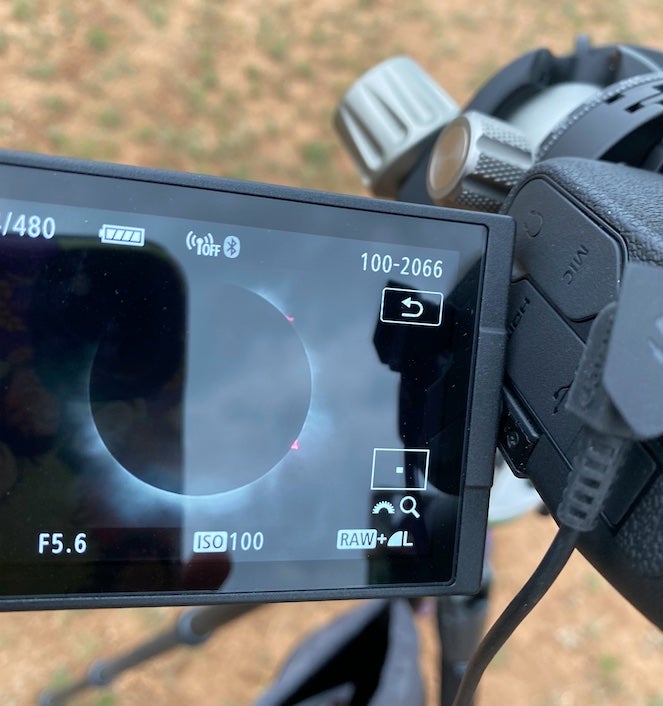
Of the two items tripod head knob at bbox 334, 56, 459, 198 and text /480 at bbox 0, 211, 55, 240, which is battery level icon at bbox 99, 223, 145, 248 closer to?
text /480 at bbox 0, 211, 55, 240

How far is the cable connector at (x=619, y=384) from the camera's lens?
12.3 inches

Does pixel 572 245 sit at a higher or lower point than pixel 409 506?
higher

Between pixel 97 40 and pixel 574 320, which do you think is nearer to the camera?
pixel 574 320

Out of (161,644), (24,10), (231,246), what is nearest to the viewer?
(231,246)

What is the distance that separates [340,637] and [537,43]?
4.14 feet

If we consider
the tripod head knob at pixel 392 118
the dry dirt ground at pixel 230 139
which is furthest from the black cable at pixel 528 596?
the dry dirt ground at pixel 230 139

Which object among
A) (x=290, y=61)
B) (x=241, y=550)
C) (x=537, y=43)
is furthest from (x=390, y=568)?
(x=537, y=43)

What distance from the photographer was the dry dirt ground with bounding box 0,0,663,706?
1.05 m

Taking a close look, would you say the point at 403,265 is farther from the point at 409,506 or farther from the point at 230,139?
the point at 230,139

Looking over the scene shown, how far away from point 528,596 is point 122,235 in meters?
0.30

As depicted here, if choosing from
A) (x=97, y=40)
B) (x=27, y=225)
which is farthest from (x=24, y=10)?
(x=27, y=225)

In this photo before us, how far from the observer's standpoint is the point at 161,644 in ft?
2.84

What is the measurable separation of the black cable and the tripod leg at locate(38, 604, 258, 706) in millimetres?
414

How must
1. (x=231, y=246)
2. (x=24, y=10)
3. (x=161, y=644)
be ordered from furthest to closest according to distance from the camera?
(x=24, y=10)
(x=161, y=644)
(x=231, y=246)
